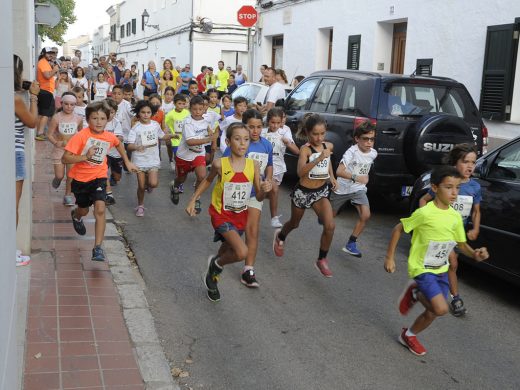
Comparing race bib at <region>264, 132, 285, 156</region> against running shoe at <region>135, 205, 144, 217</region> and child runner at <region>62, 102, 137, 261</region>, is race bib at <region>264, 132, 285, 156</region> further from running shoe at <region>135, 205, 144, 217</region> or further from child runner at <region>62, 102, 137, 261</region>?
child runner at <region>62, 102, 137, 261</region>

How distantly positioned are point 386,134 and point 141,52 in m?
38.0

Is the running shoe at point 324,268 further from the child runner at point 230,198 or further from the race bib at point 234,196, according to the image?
the race bib at point 234,196

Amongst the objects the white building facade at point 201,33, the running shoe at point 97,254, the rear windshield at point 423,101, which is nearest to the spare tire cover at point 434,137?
the rear windshield at point 423,101

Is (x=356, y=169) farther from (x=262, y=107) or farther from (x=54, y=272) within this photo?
(x=262, y=107)

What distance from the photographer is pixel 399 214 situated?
977 cm

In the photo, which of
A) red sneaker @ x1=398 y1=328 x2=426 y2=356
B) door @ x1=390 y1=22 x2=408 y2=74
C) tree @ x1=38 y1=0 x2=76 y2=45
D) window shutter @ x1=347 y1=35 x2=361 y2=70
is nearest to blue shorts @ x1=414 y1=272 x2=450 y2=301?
red sneaker @ x1=398 y1=328 x2=426 y2=356

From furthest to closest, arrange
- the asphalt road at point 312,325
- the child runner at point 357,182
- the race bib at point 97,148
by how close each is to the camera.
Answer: the child runner at point 357,182 < the race bib at point 97,148 < the asphalt road at point 312,325

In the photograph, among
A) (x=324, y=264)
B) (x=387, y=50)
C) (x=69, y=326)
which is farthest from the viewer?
(x=387, y=50)

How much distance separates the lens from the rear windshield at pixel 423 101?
8.99 meters

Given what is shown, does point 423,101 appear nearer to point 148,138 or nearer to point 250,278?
point 148,138

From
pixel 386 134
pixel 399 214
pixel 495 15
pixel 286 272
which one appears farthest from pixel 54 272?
pixel 495 15

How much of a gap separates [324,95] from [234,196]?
4.75 meters

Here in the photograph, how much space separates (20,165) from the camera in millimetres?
6047

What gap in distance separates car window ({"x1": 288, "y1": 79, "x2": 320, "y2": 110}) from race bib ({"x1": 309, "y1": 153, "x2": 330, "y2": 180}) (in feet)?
13.2
